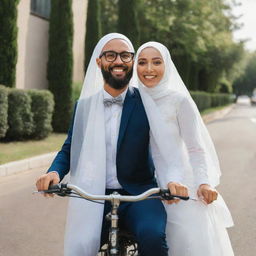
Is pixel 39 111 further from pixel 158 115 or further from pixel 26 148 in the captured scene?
pixel 158 115

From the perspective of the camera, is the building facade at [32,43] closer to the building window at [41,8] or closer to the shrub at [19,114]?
the building window at [41,8]

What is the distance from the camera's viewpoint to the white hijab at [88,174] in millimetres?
2590

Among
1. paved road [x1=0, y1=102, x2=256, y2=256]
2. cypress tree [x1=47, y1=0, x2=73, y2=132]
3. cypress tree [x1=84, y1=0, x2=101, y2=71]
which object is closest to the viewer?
paved road [x1=0, y1=102, x2=256, y2=256]

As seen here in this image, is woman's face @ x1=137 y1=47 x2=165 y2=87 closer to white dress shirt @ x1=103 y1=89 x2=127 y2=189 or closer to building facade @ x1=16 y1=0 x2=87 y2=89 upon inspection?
white dress shirt @ x1=103 y1=89 x2=127 y2=189

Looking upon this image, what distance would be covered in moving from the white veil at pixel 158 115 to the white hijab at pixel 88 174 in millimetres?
299

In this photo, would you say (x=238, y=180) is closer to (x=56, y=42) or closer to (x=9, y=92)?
(x=9, y=92)

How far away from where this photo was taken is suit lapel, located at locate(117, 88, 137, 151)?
270cm

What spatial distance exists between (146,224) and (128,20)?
20.2m

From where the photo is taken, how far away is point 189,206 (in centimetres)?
276

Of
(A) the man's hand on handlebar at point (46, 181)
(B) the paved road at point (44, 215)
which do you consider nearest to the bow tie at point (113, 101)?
(A) the man's hand on handlebar at point (46, 181)

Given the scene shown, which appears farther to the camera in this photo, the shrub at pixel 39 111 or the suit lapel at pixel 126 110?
the shrub at pixel 39 111

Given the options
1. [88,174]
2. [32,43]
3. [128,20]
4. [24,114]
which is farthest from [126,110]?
[128,20]

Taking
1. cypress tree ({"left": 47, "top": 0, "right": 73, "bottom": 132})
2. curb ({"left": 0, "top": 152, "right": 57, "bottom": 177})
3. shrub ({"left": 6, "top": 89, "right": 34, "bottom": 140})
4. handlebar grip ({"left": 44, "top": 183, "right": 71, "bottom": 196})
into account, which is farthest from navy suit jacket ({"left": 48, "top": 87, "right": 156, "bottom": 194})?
cypress tree ({"left": 47, "top": 0, "right": 73, "bottom": 132})

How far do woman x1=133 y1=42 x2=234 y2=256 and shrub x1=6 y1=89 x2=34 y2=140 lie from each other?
906 cm
